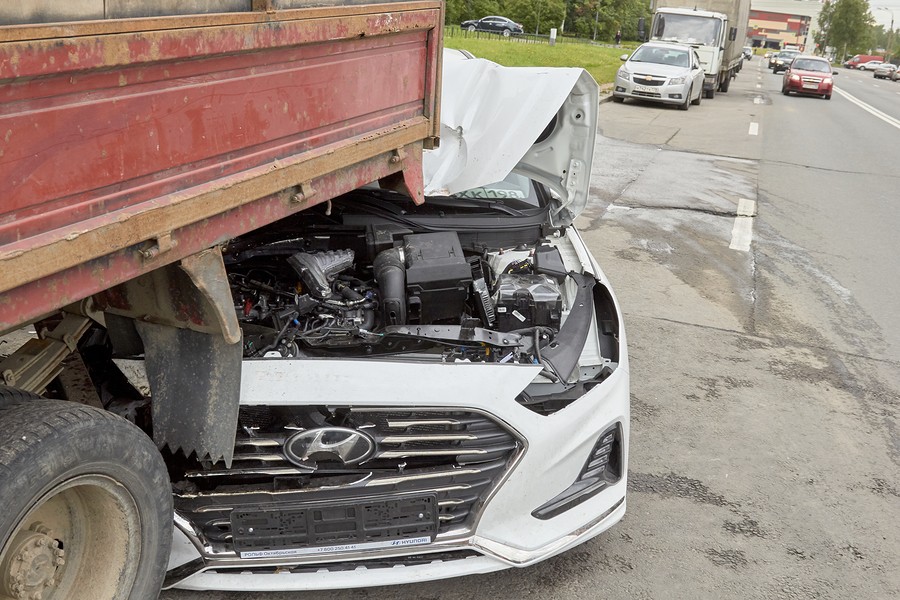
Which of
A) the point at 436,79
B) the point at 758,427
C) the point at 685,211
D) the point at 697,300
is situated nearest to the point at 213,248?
the point at 436,79

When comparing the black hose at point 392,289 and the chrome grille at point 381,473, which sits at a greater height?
the black hose at point 392,289

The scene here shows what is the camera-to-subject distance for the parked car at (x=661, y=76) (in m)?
20.1

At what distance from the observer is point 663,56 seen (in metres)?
21.3

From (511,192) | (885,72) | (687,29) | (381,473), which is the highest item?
(885,72)

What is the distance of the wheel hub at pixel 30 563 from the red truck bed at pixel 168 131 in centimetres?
70

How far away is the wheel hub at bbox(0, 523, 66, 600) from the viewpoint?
216cm

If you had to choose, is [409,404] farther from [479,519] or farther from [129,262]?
[129,262]

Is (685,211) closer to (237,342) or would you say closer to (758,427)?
(758,427)

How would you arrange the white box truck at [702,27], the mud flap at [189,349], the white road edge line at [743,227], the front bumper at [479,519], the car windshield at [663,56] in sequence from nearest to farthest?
the mud flap at [189,349] < the front bumper at [479,519] < the white road edge line at [743,227] < the car windshield at [663,56] < the white box truck at [702,27]

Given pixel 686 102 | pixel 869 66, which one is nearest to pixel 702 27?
pixel 686 102

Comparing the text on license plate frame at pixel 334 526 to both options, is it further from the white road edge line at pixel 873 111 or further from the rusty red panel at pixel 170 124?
the white road edge line at pixel 873 111

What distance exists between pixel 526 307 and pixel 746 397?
2.27m

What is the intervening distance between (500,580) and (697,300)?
168 inches

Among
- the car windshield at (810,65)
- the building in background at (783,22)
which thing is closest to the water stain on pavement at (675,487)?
the car windshield at (810,65)
